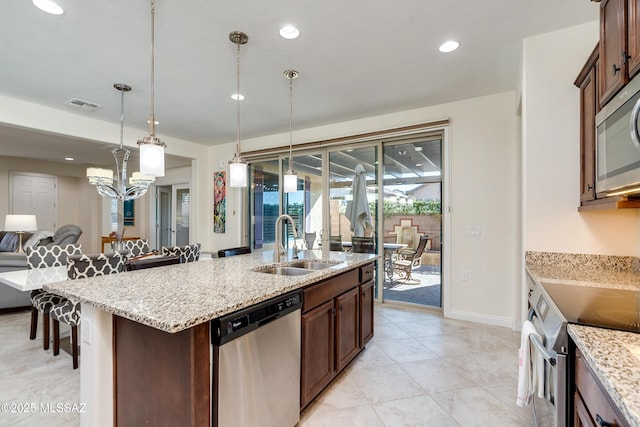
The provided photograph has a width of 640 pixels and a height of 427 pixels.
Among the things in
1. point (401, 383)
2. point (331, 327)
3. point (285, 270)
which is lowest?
point (401, 383)

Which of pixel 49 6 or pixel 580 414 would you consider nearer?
pixel 580 414

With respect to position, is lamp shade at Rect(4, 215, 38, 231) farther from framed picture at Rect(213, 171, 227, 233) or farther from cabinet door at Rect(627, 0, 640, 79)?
cabinet door at Rect(627, 0, 640, 79)

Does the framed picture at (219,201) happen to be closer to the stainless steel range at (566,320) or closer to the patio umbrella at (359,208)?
the patio umbrella at (359,208)

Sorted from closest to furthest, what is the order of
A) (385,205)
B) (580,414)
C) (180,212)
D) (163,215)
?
1. (580,414)
2. (385,205)
3. (180,212)
4. (163,215)

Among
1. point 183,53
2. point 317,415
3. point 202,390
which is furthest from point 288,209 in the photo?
point 202,390

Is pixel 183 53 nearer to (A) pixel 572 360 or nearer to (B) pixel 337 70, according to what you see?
(B) pixel 337 70

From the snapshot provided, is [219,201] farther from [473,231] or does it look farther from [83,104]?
[473,231]

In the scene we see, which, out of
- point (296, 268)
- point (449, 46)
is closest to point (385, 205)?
point (449, 46)

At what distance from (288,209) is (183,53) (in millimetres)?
3024

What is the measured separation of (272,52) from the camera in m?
2.56

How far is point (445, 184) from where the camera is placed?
147 inches

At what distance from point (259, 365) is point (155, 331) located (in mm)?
503

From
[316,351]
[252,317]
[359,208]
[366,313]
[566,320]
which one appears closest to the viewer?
[566,320]

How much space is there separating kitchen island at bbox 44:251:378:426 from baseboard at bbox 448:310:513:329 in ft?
8.74
